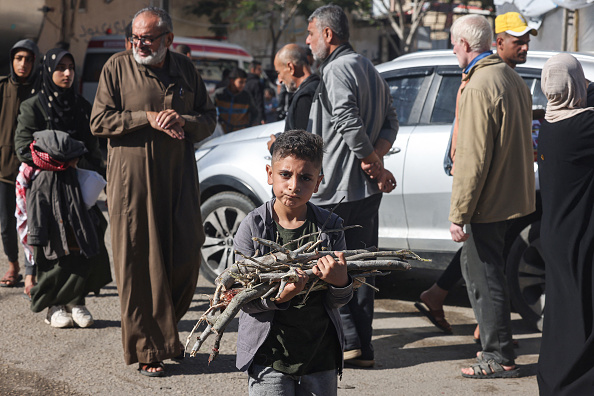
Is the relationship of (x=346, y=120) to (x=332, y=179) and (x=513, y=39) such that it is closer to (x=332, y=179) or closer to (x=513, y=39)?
(x=332, y=179)

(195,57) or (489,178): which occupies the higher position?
(195,57)

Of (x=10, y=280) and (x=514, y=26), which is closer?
(x=514, y=26)

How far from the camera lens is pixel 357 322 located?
4930mm

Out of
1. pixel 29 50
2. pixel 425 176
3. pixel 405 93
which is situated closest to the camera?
pixel 425 176

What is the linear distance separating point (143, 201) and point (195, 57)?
14.5 meters

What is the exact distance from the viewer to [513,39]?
5.45m

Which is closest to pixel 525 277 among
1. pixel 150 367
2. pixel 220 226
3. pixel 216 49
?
pixel 220 226

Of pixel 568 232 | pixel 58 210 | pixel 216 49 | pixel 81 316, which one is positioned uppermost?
pixel 216 49

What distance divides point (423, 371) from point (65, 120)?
3.11m

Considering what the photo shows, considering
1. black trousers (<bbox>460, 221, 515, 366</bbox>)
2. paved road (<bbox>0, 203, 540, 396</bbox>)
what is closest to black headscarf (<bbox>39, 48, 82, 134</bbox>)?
paved road (<bbox>0, 203, 540, 396</bbox>)

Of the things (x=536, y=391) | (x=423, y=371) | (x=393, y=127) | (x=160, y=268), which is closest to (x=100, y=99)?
(x=160, y=268)

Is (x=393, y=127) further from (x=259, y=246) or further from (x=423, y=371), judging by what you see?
(x=259, y=246)

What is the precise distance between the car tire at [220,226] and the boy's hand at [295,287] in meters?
3.93

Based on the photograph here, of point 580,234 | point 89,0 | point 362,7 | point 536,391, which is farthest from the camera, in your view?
point 362,7
